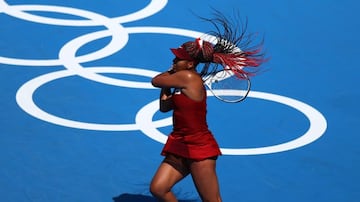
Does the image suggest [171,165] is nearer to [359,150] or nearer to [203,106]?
[203,106]

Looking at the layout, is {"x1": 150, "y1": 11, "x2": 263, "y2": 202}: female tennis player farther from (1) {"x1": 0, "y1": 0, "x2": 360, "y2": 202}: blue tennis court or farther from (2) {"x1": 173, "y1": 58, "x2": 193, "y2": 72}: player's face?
(1) {"x1": 0, "y1": 0, "x2": 360, "y2": 202}: blue tennis court

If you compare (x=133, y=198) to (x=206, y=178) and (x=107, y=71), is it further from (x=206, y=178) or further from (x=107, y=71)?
(x=107, y=71)

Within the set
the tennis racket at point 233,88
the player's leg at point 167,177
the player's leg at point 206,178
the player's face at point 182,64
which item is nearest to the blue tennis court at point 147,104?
the player's leg at point 167,177

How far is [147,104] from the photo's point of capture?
12.2 metres

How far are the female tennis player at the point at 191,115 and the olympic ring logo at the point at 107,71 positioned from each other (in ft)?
8.07

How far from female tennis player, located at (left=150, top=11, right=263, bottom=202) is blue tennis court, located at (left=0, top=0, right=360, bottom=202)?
4.39 feet

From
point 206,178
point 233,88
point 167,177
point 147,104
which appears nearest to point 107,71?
point 147,104

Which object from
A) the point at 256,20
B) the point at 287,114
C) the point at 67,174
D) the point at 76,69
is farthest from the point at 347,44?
the point at 67,174

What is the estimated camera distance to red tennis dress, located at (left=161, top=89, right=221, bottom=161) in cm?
865

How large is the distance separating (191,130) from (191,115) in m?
0.16

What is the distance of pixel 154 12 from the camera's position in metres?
15.0

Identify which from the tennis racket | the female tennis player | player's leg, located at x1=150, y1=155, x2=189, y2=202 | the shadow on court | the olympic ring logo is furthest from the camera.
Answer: the olympic ring logo

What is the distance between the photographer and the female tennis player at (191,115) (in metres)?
8.61

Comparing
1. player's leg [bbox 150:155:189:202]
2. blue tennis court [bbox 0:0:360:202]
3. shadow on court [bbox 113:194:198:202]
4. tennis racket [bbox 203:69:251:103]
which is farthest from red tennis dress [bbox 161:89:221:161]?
blue tennis court [bbox 0:0:360:202]
